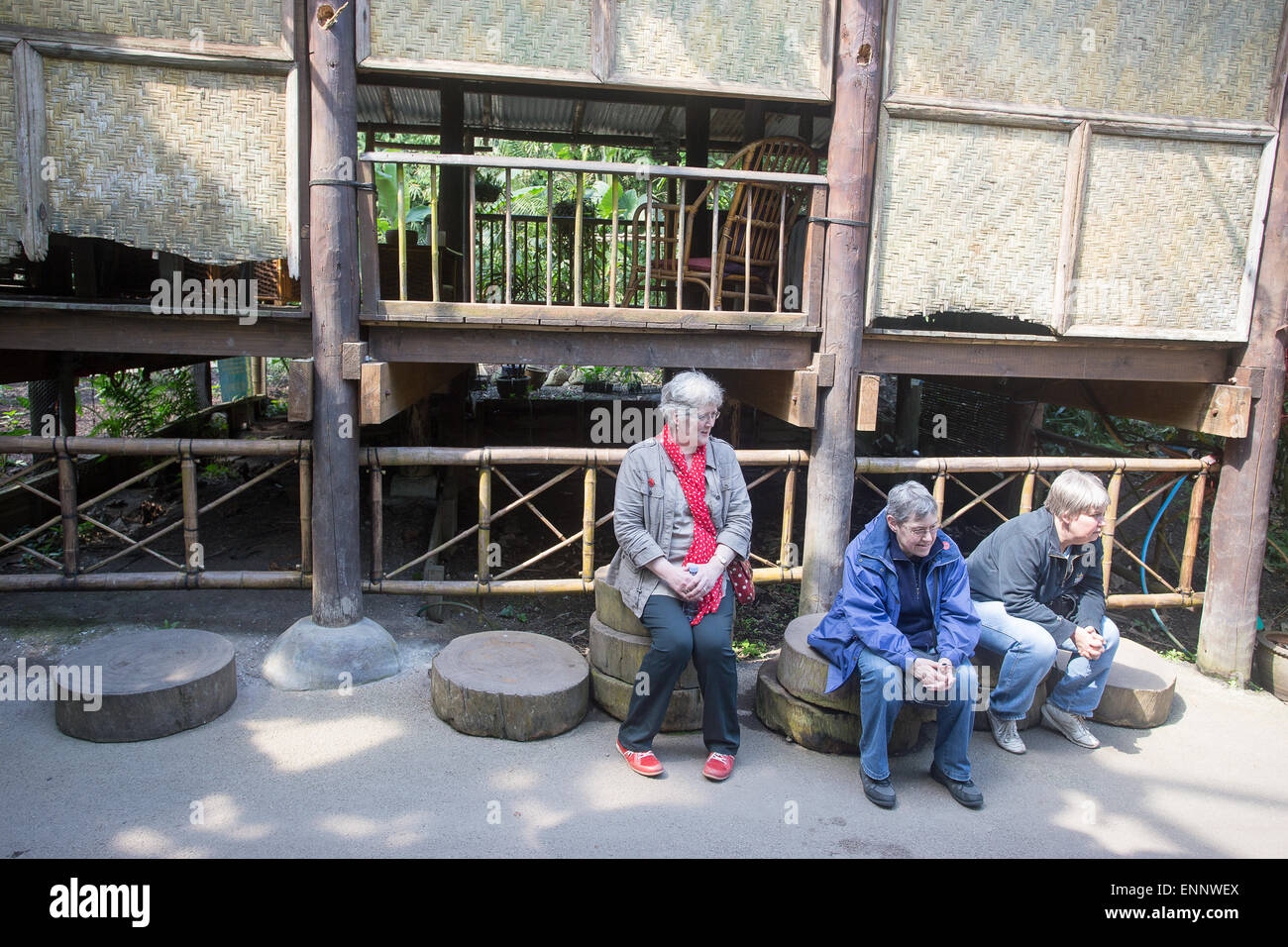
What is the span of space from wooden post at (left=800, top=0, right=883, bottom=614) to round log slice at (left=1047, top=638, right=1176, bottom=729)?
1368mm

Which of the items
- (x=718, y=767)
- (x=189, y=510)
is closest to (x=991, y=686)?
(x=718, y=767)

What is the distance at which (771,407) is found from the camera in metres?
5.66

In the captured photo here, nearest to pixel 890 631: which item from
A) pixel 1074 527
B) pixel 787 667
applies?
pixel 787 667

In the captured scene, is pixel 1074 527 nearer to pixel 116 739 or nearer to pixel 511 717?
pixel 511 717

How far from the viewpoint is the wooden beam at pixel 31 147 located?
417 centimetres

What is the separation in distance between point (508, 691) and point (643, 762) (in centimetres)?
71

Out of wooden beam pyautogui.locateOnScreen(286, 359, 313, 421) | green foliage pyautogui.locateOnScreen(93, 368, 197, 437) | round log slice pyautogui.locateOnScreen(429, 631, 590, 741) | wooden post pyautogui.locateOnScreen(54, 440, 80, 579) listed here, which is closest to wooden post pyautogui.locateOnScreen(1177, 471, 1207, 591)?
round log slice pyautogui.locateOnScreen(429, 631, 590, 741)

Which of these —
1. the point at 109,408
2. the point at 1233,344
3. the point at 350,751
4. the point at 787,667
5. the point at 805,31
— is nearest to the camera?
the point at 350,751

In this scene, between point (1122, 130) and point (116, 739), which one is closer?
point (116, 739)

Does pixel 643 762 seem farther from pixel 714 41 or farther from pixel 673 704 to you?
pixel 714 41

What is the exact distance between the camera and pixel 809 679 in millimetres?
4137

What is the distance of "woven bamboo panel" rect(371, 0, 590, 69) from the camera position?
4416mm

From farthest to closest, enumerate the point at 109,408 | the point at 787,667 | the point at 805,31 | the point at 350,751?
1. the point at 109,408
2. the point at 805,31
3. the point at 787,667
4. the point at 350,751

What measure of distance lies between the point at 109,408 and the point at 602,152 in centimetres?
1011
